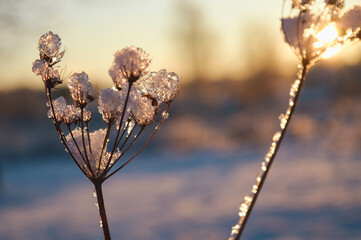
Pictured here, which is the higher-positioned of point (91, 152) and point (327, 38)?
point (327, 38)

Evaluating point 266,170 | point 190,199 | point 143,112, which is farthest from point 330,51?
point 190,199

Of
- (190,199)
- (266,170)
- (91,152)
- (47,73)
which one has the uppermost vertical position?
(190,199)

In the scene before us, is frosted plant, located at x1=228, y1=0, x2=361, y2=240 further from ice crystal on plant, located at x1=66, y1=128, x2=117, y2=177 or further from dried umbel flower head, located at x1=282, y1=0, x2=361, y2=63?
ice crystal on plant, located at x1=66, y1=128, x2=117, y2=177

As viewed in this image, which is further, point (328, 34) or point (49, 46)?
point (328, 34)

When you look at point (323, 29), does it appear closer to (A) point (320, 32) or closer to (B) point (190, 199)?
(A) point (320, 32)

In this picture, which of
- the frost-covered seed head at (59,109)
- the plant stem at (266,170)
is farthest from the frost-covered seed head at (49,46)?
the plant stem at (266,170)

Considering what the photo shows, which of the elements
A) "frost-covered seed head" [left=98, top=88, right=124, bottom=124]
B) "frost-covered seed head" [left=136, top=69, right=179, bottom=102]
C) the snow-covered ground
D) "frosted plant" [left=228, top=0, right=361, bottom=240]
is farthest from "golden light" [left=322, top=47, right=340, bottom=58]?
the snow-covered ground

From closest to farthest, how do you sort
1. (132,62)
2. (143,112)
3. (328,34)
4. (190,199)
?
(132,62), (143,112), (328,34), (190,199)

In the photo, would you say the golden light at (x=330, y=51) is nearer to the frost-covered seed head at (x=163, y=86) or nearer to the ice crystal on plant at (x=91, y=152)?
the frost-covered seed head at (x=163, y=86)

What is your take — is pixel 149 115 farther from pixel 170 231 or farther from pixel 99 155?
pixel 170 231
